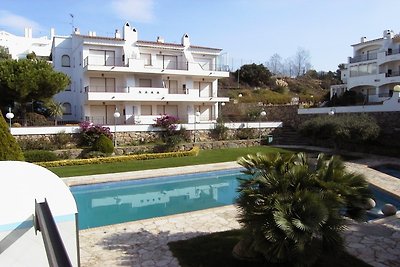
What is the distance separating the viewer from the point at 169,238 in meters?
9.39

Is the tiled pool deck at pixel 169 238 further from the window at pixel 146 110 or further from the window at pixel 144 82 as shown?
the window at pixel 144 82

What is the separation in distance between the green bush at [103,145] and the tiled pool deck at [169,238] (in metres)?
12.7

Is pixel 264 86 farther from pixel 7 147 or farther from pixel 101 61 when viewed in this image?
pixel 7 147

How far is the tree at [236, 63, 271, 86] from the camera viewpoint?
53156 millimetres

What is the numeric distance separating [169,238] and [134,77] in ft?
77.9

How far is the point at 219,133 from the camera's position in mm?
→ 29484

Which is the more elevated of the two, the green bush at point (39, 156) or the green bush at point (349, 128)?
the green bush at point (349, 128)

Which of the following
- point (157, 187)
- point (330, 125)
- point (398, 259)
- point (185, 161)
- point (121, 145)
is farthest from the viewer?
point (121, 145)

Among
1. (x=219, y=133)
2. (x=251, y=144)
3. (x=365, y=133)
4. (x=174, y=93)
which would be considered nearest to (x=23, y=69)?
(x=174, y=93)

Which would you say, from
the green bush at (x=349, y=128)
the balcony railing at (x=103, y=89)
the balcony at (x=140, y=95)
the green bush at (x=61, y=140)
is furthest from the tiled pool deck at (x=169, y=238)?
the balcony railing at (x=103, y=89)

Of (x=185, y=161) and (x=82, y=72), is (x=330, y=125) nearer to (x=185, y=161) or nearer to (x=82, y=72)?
(x=185, y=161)

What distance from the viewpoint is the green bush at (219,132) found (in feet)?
96.1

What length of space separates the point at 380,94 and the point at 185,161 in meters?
23.4

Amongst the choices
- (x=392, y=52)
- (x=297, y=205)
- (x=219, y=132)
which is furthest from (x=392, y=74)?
(x=297, y=205)
